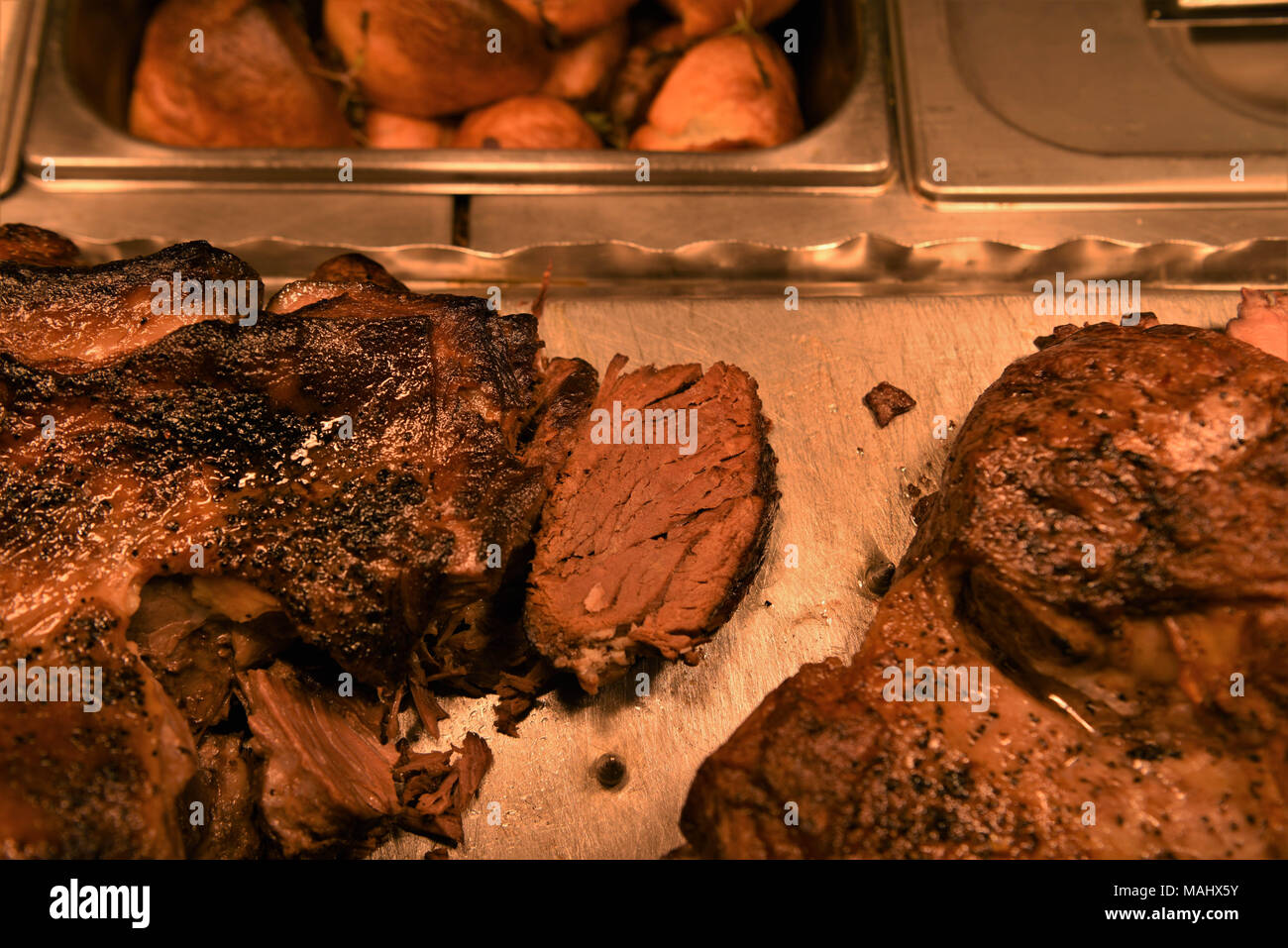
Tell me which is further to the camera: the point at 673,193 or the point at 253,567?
the point at 673,193

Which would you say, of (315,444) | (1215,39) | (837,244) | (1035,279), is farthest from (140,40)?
(1215,39)

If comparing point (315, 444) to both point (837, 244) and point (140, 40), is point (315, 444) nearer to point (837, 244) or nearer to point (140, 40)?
point (837, 244)

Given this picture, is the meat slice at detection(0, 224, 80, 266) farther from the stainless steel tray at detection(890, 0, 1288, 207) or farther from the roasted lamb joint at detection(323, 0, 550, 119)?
the stainless steel tray at detection(890, 0, 1288, 207)

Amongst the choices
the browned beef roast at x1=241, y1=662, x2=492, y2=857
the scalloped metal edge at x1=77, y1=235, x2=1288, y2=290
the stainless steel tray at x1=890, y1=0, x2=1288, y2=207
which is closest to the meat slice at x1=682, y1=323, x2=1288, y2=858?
the browned beef roast at x1=241, y1=662, x2=492, y2=857

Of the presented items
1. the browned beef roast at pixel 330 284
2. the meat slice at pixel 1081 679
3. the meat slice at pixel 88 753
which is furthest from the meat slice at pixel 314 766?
the browned beef roast at pixel 330 284

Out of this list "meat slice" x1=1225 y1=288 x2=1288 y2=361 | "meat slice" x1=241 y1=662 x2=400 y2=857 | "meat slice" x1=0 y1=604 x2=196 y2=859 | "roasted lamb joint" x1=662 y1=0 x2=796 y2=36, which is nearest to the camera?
"meat slice" x1=0 y1=604 x2=196 y2=859

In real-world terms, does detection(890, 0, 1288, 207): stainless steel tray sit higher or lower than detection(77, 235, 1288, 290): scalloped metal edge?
higher

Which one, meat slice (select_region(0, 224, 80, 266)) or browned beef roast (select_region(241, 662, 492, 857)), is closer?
browned beef roast (select_region(241, 662, 492, 857))
